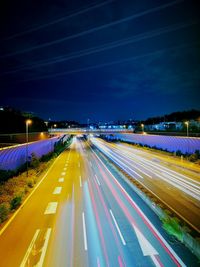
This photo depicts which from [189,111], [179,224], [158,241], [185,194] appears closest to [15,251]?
[158,241]

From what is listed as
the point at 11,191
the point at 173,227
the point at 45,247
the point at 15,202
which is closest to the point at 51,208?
the point at 15,202

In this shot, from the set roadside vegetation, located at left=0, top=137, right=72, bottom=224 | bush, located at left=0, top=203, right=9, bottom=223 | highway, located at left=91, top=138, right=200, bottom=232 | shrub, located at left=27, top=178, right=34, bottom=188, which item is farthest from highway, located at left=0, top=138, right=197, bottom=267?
shrub, located at left=27, top=178, right=34, bottom=188

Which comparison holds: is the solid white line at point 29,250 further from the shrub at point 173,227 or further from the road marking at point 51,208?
the shrub at point 173,227

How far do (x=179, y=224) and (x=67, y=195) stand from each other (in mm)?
13146

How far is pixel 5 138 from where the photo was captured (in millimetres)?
69000

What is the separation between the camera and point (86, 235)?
602 inches

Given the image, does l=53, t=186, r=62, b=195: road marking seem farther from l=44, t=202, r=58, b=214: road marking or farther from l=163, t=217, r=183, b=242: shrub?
l=163, t=217, r=183, b=242: shrub

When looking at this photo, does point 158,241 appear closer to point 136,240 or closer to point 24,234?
point 136,240

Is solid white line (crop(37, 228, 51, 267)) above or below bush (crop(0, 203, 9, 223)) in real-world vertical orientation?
below

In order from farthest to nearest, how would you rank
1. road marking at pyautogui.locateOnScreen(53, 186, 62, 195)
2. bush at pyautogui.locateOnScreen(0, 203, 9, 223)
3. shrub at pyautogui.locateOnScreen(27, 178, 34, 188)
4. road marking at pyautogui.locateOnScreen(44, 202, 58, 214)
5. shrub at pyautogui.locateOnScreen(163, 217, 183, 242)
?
shrub at pyautogui.locateOnScreen(27, 178, 34, 188) → road marking at pyautogui.locateOnScreen(53, 186, 62, 195) → road marking at pyautogui.locateOnScreen(44, 202, 58, 214) → bush at pyautogui.locateOnScreen(0, 203, 9, 223) → shrub at pyautogui.locateOnScreen(163, 217, 183, 242)

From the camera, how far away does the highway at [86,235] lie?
12273 mm

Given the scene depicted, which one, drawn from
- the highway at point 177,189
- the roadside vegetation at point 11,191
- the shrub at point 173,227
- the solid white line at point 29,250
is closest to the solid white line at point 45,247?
the solid white line at point 29,250

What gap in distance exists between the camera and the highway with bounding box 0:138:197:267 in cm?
1227

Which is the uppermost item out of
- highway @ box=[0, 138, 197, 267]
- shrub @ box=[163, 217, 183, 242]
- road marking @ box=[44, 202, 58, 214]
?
shrub @ box=[163, 217, 183, 242]
